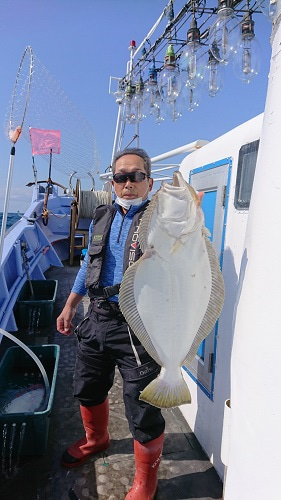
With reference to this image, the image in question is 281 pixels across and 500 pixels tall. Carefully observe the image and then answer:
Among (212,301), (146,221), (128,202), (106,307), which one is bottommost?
(106,307)

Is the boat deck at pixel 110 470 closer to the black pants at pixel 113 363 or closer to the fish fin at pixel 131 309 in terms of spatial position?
the black pants at pixel 113 363

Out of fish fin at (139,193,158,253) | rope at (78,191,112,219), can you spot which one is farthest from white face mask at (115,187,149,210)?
rope at (78,191,112,219)

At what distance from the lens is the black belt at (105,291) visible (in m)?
2.11

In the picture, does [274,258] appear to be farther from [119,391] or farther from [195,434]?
[119,391]

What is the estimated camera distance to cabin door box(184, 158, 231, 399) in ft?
7.73

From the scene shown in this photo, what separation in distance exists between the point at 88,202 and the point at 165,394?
27.9 feet

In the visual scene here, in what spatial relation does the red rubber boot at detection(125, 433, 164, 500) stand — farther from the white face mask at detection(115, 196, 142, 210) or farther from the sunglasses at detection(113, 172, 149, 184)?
the sunglasses at detection(113, 172, 149, 184)

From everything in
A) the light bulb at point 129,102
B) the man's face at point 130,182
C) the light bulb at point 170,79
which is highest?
the light bulb at point 129,102

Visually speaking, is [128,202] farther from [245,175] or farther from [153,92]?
[153,92]

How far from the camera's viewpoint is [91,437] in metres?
2.51

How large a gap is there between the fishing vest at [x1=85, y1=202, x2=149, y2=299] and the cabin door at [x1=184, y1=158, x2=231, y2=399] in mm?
602

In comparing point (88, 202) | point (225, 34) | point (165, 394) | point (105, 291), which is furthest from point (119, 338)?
point (88, 202)

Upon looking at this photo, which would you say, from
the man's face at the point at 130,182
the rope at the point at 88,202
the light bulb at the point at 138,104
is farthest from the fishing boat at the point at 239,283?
the rope at the point at 88,202

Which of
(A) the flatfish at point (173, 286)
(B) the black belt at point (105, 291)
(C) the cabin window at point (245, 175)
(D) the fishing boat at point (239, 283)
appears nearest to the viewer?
(D) the fishing boat at point (239, 283)
